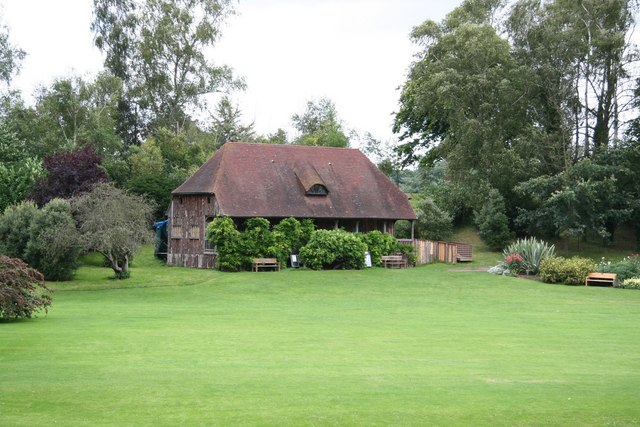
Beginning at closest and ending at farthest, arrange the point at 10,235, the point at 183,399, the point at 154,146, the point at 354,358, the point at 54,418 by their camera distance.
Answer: the point at 54,418, the point at 183,399, the point at 354,358, the point at 10,235, the point at 154,146

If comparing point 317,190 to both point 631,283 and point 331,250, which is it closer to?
point 331,250

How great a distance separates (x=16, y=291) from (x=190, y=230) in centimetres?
2216

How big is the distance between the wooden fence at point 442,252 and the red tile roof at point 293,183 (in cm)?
219

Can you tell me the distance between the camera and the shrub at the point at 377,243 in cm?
4384

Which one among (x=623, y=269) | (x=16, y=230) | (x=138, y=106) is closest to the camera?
(x=16, y=230)

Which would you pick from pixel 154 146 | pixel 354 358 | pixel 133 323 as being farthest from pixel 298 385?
pixel 154 146

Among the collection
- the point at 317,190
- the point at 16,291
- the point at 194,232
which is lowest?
the point at 16,291

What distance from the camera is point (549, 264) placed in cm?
3853

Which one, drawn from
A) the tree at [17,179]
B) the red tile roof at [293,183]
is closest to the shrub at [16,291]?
the red tile roof at [293,183]

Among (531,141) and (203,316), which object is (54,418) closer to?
(203,316)

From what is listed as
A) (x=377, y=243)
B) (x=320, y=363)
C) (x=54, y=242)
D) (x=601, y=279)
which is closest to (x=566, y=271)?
(x=601, y=279)

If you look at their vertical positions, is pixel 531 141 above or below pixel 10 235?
above

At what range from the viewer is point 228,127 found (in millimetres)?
72812

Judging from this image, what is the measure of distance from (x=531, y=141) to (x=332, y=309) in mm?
26613
